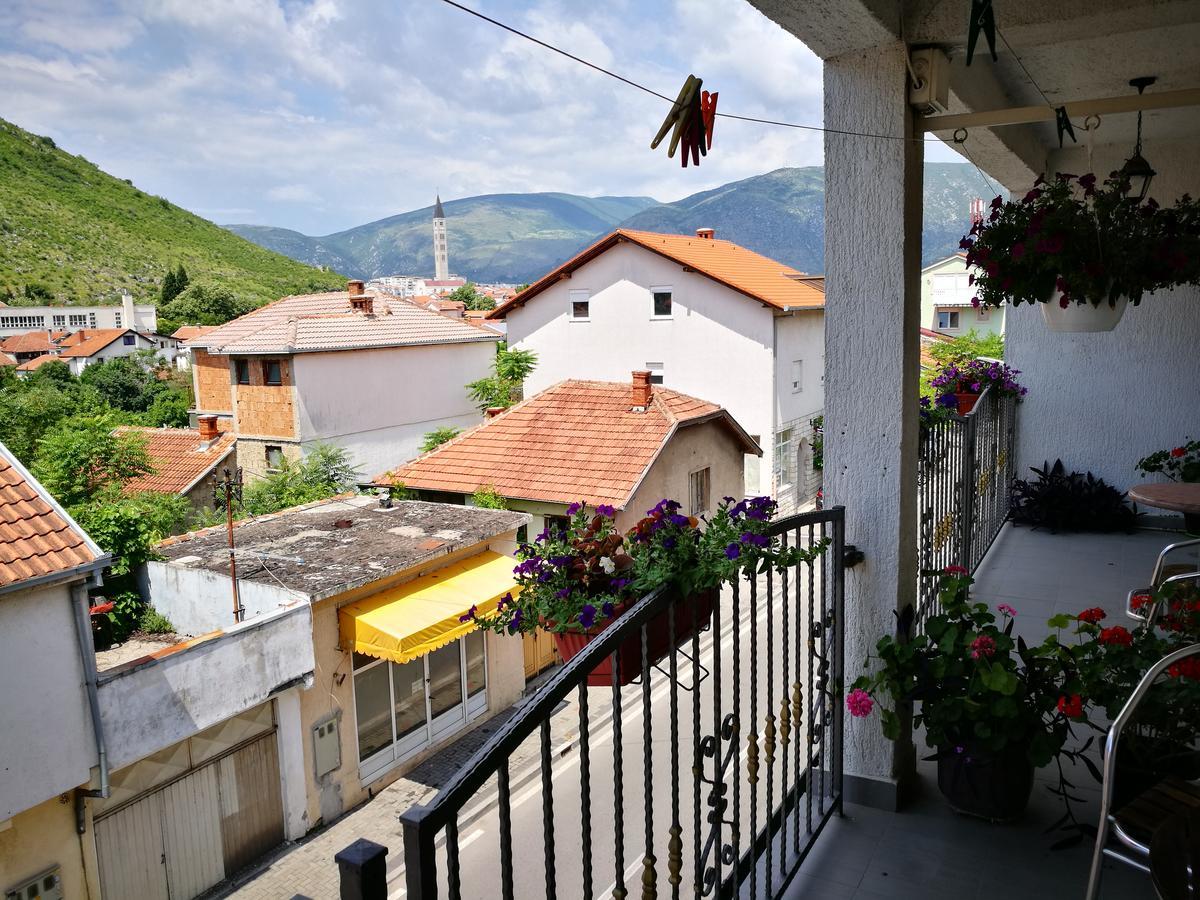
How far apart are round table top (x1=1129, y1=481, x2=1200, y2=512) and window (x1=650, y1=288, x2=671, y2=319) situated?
1771 cm

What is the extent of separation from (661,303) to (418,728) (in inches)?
539

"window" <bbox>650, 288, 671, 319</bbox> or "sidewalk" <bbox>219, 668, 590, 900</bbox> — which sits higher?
"window" <bbox>650, 288, 671, 319</bbox>

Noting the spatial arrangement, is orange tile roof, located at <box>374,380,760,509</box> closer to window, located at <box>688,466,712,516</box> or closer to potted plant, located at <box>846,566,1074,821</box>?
window, located at <box>688,466,712,516</box>

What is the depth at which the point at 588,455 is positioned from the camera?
13297 millimetres

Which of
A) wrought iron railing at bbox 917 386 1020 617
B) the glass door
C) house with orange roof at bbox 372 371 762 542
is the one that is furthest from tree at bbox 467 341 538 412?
wrought iron railing at bbox 917 386 1020 617

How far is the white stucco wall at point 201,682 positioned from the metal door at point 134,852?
61 centimetres

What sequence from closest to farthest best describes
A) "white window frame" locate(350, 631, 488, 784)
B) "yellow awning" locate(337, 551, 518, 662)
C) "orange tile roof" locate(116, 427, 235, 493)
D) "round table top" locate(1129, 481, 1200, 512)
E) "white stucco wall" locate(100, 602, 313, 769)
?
"round table top" locate(1129, 481, 1200, 512), "white stucco wall" locate(100, 602, 313, 769), "yellow awning" locate(337, 551, 518, 662), "white window frame" locate(350, 631, 488, 784), "orange tile roof" locate(116, 427, 235, 493)

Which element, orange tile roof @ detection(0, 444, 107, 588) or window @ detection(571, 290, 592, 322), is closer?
orange tile roof @ detection(0, 444, 107, 588)

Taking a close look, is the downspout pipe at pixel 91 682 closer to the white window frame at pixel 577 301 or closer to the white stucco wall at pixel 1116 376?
the white stucco wall at pixel 1116 376

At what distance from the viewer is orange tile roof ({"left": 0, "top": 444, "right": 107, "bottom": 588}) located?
663 centimetres

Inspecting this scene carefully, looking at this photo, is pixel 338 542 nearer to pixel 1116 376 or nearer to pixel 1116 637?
pixel 1116 376

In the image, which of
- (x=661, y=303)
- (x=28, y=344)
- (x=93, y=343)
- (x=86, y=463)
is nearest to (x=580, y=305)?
(x=661, y=303)

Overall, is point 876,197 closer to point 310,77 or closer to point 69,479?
point 69,479

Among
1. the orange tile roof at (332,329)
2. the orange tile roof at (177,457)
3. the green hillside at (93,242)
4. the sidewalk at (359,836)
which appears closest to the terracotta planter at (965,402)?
the sidewalk at (359,836)
